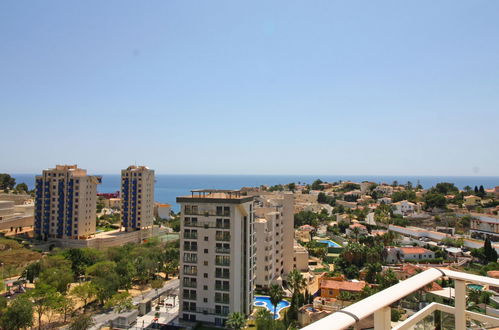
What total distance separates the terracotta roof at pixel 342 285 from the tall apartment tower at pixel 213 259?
359 inches

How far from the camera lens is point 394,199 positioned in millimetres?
100062

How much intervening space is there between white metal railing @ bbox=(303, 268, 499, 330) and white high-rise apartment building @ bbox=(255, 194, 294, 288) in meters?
34.6

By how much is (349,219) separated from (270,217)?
4194cm

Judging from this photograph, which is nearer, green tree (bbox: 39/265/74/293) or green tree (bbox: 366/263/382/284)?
green tree (bbox: 39/265/74/293)

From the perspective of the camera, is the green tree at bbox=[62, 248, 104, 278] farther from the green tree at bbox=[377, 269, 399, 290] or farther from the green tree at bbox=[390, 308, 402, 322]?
the green tree at bbox=[390, 308, 402, 322]

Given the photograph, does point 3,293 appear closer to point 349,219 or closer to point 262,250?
point 262,250

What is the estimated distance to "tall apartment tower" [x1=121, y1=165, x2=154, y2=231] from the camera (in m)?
62.9

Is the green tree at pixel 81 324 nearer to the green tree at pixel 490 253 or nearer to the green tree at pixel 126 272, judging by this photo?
the green tree at pixel 126 272

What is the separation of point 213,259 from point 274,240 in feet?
43.0

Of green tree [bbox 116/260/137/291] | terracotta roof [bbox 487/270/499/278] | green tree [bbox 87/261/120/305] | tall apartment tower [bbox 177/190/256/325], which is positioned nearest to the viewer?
tall apartment tower [bbox 177/190/256/325]

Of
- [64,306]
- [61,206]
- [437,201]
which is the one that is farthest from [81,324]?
[437,201]

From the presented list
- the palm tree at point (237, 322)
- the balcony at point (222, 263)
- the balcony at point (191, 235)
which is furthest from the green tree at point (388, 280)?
the balcony at point (191, 235)

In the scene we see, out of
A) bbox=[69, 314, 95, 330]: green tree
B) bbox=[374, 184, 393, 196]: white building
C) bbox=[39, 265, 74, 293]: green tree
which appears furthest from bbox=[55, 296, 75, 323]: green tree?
bbox=[374, 184, 393, 196]: white building

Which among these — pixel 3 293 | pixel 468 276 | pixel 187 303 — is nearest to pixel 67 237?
pixel 3 293
